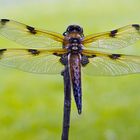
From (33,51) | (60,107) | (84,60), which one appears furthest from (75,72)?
(60,107)

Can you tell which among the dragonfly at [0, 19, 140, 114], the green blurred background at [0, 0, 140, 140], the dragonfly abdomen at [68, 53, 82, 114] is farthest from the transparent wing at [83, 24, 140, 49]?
the green blurred background at [0, 0, 140, 140]

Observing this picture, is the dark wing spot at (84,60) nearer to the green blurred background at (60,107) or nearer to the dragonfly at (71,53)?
the dragonfly at (71,53)

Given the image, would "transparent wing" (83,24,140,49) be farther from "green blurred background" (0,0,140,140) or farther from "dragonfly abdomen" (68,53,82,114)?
"green blurred background" (0,0,140,140)

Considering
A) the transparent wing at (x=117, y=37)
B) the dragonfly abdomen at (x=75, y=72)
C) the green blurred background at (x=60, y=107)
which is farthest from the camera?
the green blurred background at (x=60, y=107)

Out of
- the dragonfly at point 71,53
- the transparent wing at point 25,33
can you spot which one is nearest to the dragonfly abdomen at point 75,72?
the dragonfly at point 71,53

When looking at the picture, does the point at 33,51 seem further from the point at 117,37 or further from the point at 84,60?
the point at 117,37

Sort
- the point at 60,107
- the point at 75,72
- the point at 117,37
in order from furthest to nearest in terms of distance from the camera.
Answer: the point at 60,107 → the point at 117,37 → the point at 75,72

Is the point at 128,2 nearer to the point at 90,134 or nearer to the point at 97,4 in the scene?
the point at 97,4

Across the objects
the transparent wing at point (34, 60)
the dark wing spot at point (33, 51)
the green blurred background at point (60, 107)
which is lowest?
the green blurred background at point (60, 107)
